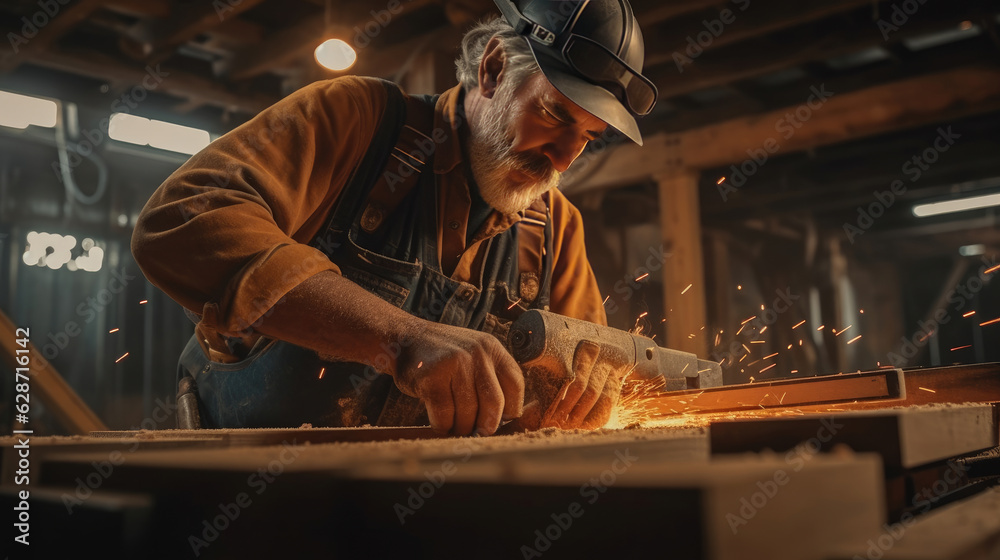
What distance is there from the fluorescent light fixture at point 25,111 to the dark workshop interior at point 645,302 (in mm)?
20

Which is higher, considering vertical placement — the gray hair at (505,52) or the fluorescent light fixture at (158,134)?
the fluorescent light fixture at (158,134)

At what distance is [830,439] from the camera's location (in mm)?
1033

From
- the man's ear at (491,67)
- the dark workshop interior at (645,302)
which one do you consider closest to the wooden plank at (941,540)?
the dark workshop interior at (645,302)

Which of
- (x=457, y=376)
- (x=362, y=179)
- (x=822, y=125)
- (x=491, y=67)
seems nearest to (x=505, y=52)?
(x=491, y=67)

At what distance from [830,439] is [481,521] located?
635 mm

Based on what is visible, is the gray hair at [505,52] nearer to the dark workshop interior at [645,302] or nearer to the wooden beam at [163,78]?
the dark workshop interior at [645,302]

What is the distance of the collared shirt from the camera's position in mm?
1579

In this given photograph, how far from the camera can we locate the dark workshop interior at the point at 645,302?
24.8 inches

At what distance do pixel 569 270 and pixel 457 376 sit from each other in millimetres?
1569

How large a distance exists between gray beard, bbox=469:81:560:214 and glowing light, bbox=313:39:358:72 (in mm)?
2136

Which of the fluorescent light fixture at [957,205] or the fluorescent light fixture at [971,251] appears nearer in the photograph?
the fluorescent light fixture at [957,205]

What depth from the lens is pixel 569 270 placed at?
120 inches

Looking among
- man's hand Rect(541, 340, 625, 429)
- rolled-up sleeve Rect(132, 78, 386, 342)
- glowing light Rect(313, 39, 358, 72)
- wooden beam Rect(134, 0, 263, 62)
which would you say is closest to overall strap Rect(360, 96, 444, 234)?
rolled-up sleeve Rect(132, 78, 386, 342)

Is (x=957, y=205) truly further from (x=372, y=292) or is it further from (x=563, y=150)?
(x=372, y=292)
